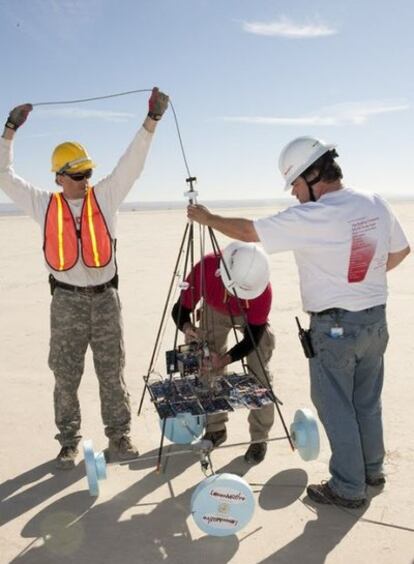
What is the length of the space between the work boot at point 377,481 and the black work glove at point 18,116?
13.5 feet

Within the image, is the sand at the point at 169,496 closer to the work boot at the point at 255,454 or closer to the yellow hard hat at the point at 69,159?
the work boot at the point at 255,454

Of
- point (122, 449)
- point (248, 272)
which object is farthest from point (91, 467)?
point (248, 272)

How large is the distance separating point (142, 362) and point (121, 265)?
8.47 metres

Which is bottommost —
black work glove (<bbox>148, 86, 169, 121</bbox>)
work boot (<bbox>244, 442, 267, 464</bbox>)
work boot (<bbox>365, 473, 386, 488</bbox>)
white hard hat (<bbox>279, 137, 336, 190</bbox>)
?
work boot (<bbox>365, 473, 386, 488</bbox>)

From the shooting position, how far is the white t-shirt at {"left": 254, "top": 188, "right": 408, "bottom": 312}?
3.60 metres

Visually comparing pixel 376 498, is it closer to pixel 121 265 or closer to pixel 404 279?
pixel 404 279

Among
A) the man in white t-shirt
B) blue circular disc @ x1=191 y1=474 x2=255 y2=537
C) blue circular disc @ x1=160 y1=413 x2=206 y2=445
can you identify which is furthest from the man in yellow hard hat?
blue circular disc @ x1=191 y1=474 x2=255 y2=537

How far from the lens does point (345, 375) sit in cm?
389

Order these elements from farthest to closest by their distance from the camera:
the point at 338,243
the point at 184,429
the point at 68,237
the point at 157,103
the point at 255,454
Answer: the point at 184,429 → the point at 255,454 → the point at 68,237 → the point at 157,103 → the point at 338,243

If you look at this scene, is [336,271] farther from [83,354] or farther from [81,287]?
[83,354]

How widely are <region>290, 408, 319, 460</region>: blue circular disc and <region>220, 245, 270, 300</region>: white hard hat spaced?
111 cm

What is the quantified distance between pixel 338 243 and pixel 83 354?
2487 mm

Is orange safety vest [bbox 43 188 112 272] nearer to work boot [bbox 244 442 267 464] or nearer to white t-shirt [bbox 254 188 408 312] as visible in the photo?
white t-shirt [bbox 254 188 408 312]

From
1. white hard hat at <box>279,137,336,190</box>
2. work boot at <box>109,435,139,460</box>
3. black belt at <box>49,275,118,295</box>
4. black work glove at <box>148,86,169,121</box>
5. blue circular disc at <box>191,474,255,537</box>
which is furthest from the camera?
work boot at <box>109,435,139,460</box>
